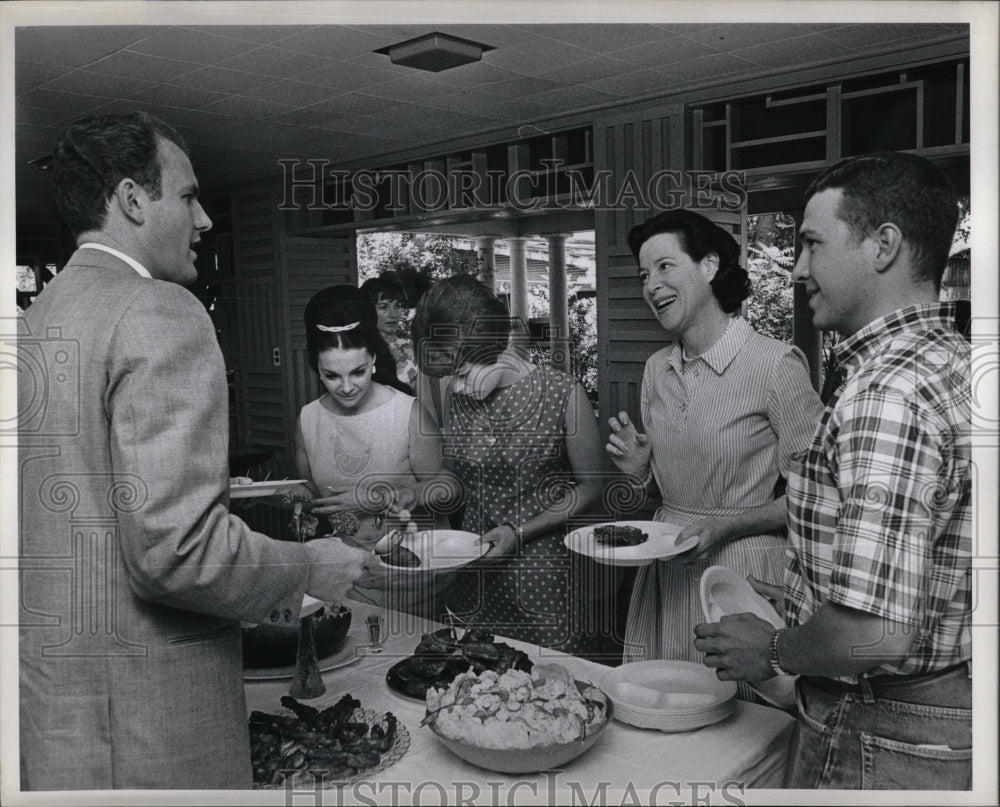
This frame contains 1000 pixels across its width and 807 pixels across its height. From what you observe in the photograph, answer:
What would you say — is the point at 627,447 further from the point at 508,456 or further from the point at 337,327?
the point at 337,327

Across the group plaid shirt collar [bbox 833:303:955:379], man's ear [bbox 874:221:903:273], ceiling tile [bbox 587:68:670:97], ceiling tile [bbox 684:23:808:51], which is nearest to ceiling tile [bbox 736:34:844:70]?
ceiling tile [bbox 684:23:808:51]

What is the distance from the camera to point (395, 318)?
1978mm

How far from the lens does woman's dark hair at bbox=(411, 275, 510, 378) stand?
1.97 metres

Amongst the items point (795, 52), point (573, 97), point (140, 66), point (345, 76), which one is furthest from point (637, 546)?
point (140, 66)

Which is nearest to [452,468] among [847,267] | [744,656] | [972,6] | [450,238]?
[450,238]

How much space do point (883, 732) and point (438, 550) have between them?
1.02 meters

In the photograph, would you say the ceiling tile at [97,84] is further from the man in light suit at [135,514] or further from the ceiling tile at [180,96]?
the man in light suit at [135,514]

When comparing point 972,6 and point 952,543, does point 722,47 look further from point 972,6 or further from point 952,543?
point 952,543

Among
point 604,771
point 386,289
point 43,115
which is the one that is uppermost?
point 43,115

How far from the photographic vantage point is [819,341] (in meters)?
1.88

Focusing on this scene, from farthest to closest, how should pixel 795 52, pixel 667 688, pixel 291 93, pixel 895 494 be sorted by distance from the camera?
pixel 291 93
pixel 795 52
pixel 667 688
pixel 895 494

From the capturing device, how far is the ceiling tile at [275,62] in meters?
1.86

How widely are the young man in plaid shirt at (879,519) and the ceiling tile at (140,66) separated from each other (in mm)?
1354

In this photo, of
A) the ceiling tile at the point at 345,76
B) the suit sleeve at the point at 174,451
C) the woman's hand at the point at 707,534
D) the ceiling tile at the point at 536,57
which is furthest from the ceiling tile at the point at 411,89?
the woman's hand at the point at 707,534
